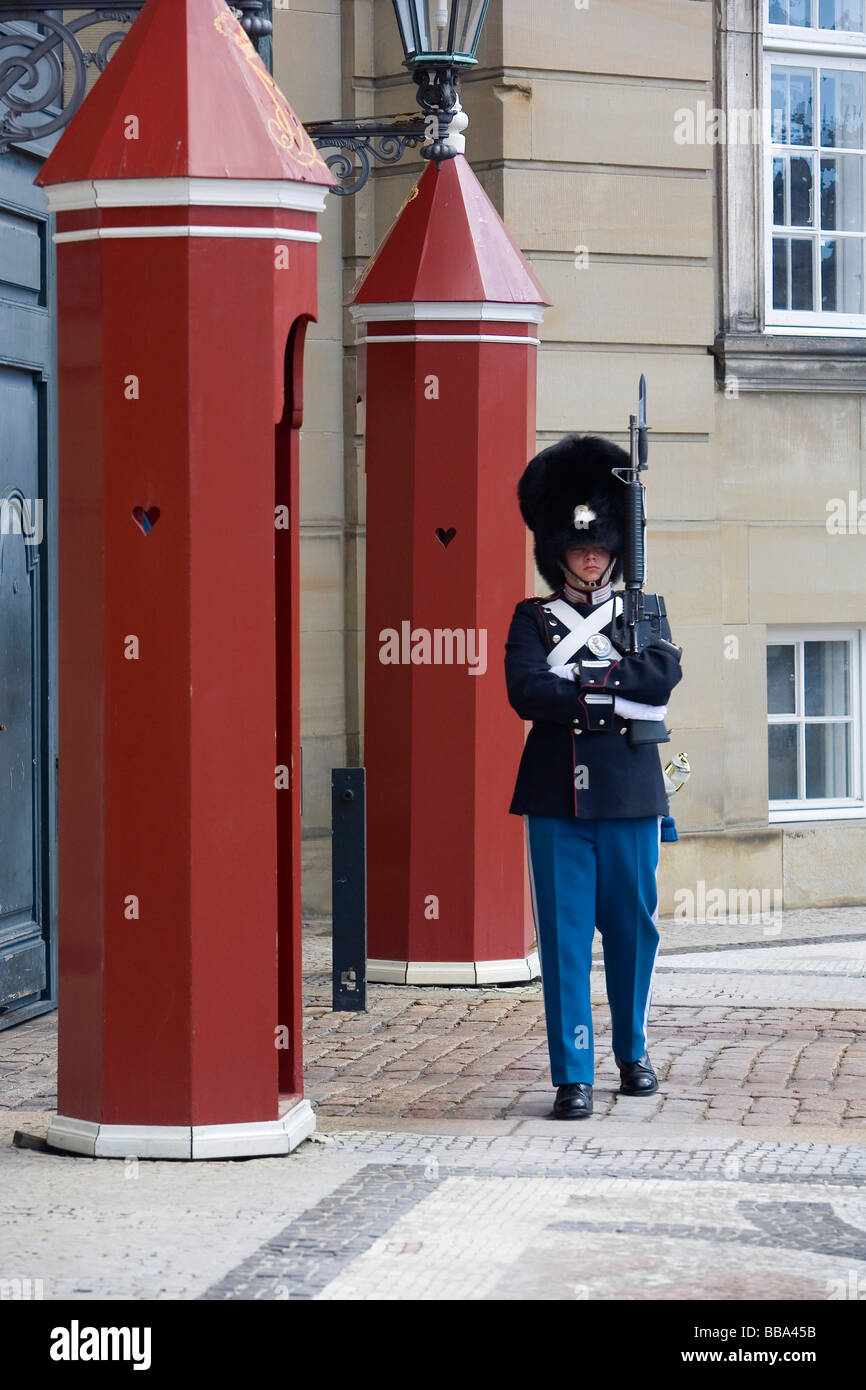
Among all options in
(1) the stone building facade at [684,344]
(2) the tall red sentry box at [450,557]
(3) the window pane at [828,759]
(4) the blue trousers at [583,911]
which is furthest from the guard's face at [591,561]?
(3) the window pane at [828,759]

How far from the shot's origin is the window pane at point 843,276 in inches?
462

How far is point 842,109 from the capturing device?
38.3 ft

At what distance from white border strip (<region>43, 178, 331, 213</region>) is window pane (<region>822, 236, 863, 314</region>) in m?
6.56

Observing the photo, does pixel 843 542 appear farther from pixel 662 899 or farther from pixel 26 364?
pixel 26 364

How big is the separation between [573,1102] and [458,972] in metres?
2.55

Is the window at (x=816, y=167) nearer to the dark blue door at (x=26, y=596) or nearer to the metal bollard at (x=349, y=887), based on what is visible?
the metal bollard at (x=349, y=887)

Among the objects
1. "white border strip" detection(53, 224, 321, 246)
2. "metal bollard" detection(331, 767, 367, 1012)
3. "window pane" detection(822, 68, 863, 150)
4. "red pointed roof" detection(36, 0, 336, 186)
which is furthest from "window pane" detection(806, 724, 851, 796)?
"white border strip" detection(53, 224, 321, 246)

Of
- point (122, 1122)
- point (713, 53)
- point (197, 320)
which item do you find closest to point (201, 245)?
point (197, 320)

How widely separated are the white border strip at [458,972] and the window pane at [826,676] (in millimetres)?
3314

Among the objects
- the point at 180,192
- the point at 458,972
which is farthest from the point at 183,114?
the point at 458,972

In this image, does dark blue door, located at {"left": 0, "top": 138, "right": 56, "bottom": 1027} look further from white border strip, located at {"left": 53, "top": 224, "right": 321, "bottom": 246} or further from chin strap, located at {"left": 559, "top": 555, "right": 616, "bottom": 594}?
chin strap, located at {"left": 559, "top": 555, "right": 616, "bottom": 594}

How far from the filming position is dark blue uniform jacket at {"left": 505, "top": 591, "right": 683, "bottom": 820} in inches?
253

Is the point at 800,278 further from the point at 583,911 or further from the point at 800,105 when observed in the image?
the point at 583,911

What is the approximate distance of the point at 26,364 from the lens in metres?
8.05
